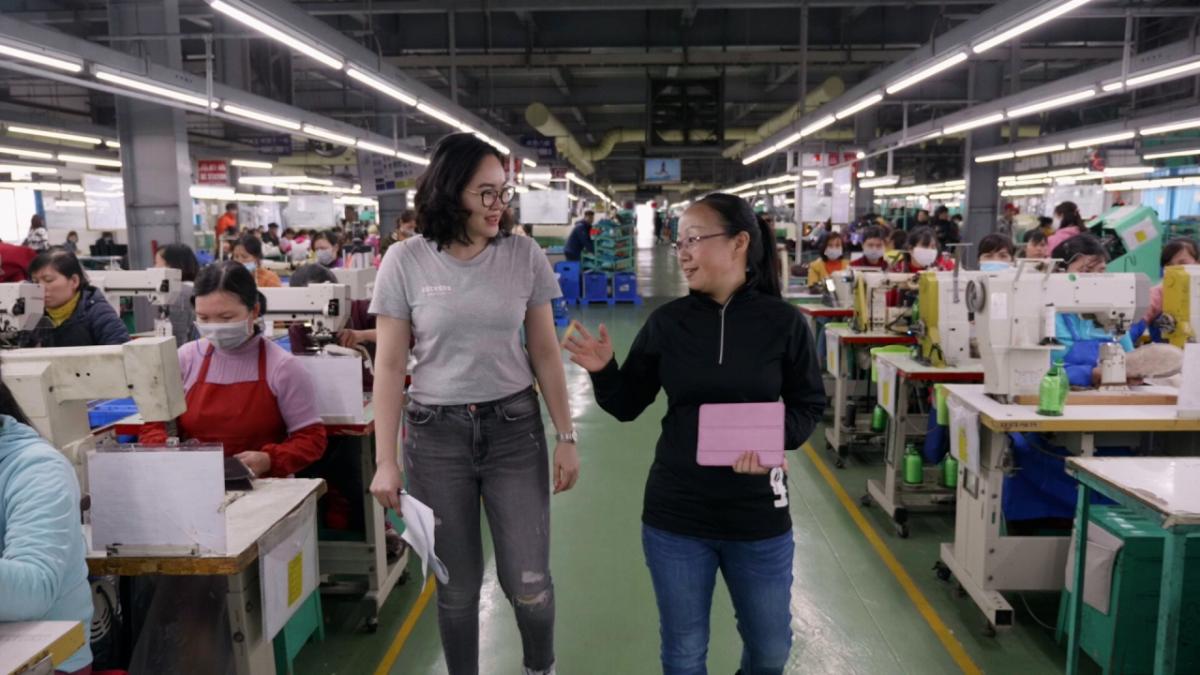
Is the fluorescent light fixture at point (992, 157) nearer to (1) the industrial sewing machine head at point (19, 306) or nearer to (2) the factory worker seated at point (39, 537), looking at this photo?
(1) the industrial sewing machine head at point (19, 306)

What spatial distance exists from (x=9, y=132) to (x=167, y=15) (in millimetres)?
5597

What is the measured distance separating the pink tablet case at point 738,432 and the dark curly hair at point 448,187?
770 millimetres

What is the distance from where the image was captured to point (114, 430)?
3162mm

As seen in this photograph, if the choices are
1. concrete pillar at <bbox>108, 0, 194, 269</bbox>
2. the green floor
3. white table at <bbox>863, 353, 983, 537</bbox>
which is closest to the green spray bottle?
white table at <bbox>863, 353, 983, 537</bbox>

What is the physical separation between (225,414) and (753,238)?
1.87 meters

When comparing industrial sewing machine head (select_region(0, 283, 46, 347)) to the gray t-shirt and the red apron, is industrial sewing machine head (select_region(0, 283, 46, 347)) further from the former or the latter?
the gray t-shirt

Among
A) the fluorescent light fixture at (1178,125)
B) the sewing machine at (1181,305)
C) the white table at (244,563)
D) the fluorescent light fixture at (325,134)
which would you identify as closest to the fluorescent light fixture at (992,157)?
the fluorescent light fixture at (1178,125)

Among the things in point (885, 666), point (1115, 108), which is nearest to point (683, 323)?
point (885, 666)

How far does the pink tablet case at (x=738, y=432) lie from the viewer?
1878mm

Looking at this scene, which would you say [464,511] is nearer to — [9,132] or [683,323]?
[683,323]

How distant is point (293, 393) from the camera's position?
9.37 ft

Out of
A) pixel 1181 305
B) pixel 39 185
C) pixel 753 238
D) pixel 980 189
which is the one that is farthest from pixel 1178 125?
pixel 39 185

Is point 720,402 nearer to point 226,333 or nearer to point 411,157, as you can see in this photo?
point 226,333

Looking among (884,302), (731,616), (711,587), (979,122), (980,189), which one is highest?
(979,122)
